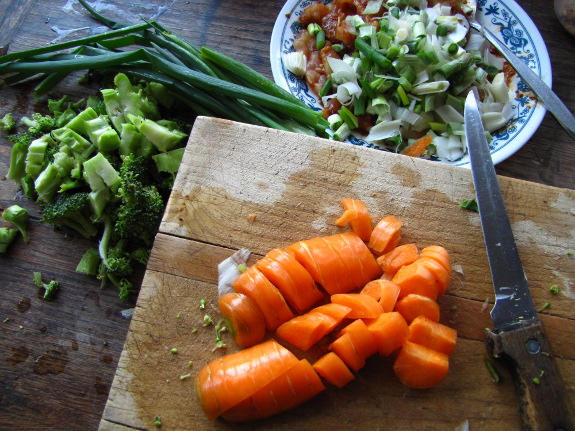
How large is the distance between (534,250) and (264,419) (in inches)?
50.3

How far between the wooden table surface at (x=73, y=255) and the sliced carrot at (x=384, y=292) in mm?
1170

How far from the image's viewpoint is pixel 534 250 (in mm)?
1859

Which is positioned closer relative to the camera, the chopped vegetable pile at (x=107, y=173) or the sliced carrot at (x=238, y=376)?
the sliced carrot at (x=238, y=376)

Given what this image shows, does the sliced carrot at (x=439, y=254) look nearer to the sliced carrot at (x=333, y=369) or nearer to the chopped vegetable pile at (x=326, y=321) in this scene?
the chopped vegetable pile at (x=326, y=321)

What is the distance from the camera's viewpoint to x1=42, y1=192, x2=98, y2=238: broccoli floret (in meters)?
2.10

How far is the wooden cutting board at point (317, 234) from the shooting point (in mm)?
1637

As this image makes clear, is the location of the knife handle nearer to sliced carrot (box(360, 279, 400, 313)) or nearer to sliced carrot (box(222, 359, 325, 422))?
sliced carrot (box(360, 279, 400, 313))


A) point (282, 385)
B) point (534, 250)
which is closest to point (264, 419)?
point (282, 385)

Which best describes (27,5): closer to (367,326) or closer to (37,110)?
(37,110)

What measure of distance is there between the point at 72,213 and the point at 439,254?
1658 mm

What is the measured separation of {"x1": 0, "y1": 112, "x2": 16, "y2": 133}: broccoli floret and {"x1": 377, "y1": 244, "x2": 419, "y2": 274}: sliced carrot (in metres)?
2.10

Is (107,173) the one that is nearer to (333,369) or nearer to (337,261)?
(337,261)

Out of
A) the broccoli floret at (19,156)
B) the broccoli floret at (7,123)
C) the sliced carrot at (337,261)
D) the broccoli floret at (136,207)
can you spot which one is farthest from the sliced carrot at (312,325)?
the broccoli floret at (7,123)

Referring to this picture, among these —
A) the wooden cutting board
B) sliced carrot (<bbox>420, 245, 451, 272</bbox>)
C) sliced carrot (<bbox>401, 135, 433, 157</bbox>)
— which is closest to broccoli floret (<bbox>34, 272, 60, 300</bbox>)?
the wooden cutting board
